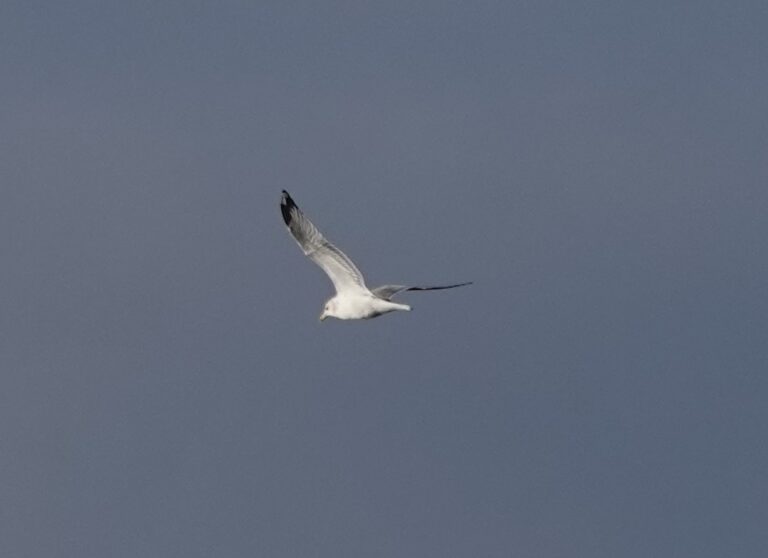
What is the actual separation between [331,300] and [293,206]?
13.9 feet

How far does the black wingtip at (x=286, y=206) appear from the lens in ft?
243

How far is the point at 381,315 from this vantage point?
75.3 m

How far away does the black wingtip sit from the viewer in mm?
73938

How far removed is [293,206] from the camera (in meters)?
74.2

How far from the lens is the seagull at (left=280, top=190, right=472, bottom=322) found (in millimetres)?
74188

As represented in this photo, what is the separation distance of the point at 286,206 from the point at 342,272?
2618mm

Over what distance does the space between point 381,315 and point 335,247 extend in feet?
8.28

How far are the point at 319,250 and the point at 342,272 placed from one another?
1.12 m

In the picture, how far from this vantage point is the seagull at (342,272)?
74188 millimetres

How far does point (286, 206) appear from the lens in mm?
74312

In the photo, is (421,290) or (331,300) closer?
(421,290)

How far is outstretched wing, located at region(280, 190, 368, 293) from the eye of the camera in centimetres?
7419

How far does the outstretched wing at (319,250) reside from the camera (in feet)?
243

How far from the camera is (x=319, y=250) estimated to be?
7462cm
